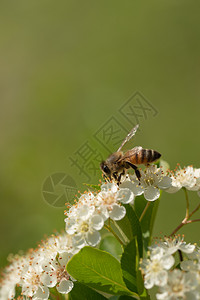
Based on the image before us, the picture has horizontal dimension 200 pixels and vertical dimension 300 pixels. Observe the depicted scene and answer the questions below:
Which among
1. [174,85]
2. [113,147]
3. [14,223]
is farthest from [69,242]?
[174,85]

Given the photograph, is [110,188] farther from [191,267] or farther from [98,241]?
[191,267]

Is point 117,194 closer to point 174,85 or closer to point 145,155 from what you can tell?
point 145,155

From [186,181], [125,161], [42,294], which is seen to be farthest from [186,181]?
[42,294]

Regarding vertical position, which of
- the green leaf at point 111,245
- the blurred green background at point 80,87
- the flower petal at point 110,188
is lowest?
the green leaf at point 111,245

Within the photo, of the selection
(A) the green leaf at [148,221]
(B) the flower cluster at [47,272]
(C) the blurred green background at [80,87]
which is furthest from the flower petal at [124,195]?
(C) the blurred green background at [80,87]

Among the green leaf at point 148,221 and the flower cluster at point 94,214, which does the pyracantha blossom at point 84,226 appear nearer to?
the flower cluster at point 94,214

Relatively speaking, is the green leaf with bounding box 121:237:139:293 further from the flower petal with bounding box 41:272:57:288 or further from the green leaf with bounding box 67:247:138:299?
the flower petal with bounding box 41:272:57:288
